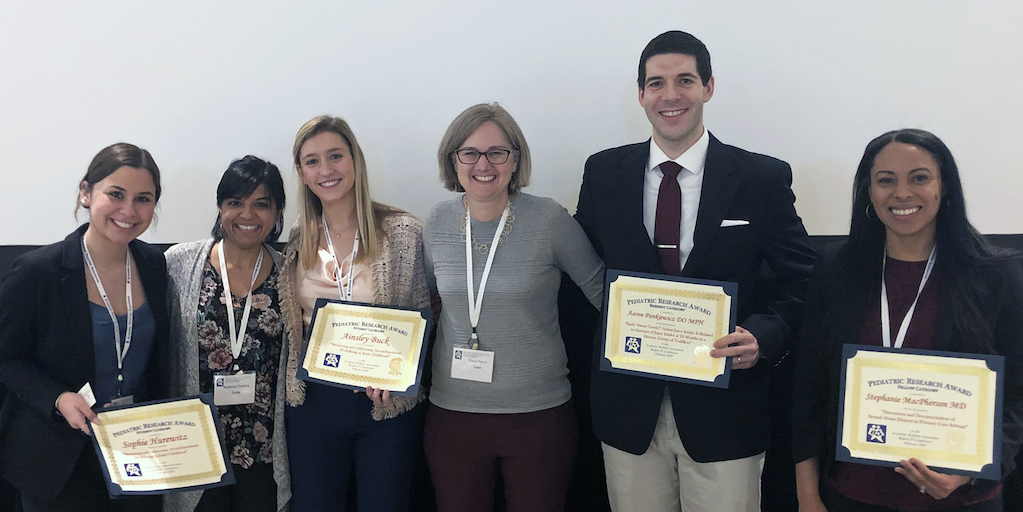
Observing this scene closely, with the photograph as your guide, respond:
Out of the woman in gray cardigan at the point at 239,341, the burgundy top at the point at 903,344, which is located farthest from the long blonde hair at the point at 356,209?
the burgundy top at the point at 903,344

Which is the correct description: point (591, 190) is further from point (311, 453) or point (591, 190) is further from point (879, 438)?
point (311, 453)

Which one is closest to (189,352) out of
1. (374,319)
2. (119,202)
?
(119,202)

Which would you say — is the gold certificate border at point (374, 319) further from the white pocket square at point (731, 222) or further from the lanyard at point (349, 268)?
the white pocket square at point (731, 222)

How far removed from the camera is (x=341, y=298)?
1961 millimetres

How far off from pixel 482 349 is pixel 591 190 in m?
0.62

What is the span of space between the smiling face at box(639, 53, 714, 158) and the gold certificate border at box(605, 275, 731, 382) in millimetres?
414

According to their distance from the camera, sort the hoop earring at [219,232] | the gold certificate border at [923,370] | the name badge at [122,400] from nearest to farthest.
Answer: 1. the gold certificate border at [923,370]
2. the name badge at [122,400]
3. the hoop earring at [219,232]

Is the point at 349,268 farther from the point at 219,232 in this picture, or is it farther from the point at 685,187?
the point at 685,187

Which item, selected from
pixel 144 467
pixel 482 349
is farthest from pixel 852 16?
pixel 144 467

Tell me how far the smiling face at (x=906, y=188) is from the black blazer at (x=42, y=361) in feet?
7.43

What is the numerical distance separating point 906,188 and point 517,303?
3.58 ft

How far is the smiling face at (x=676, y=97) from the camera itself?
5.57 feet

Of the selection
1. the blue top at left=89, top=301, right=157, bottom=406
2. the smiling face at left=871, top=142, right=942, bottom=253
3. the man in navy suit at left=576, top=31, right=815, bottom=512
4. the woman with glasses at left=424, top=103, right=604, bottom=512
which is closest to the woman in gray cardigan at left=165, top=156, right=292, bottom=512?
the blue top at left=89, top=301, right=157, bottom=406

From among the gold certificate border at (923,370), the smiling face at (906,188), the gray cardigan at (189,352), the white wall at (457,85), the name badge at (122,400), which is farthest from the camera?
the white wall at (457,85)
